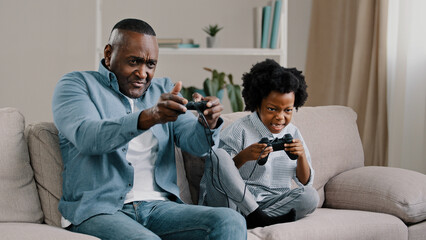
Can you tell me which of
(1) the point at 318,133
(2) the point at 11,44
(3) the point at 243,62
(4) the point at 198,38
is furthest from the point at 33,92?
(1) the point at 318,133

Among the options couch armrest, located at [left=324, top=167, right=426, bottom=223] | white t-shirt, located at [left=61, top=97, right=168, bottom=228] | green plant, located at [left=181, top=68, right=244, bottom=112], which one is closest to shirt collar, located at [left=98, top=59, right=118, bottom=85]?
white t-shirt, located at [left=61, top=97, right=168, bottom=228]

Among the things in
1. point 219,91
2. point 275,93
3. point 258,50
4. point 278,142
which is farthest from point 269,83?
point 258,50

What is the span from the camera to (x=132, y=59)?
1741 millimetres

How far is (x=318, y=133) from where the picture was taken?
242cm

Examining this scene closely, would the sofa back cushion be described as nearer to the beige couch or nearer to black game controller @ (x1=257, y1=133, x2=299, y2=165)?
the beige couch

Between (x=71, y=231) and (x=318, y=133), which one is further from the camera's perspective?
(x=318, y=133)

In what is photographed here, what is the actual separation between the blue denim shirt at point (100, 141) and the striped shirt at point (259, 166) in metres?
0.24

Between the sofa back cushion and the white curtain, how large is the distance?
2.03ft

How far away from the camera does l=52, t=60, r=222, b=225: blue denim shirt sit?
5.08ft

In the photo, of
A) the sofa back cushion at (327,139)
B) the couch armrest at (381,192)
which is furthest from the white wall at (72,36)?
the couch armrest at (381,192)

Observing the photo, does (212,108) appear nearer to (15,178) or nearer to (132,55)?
(132,55)

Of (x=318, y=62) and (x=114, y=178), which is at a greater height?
(x=318, y=62)

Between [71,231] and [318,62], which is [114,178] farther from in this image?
[318,62]

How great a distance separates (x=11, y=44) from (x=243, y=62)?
1533 mm
